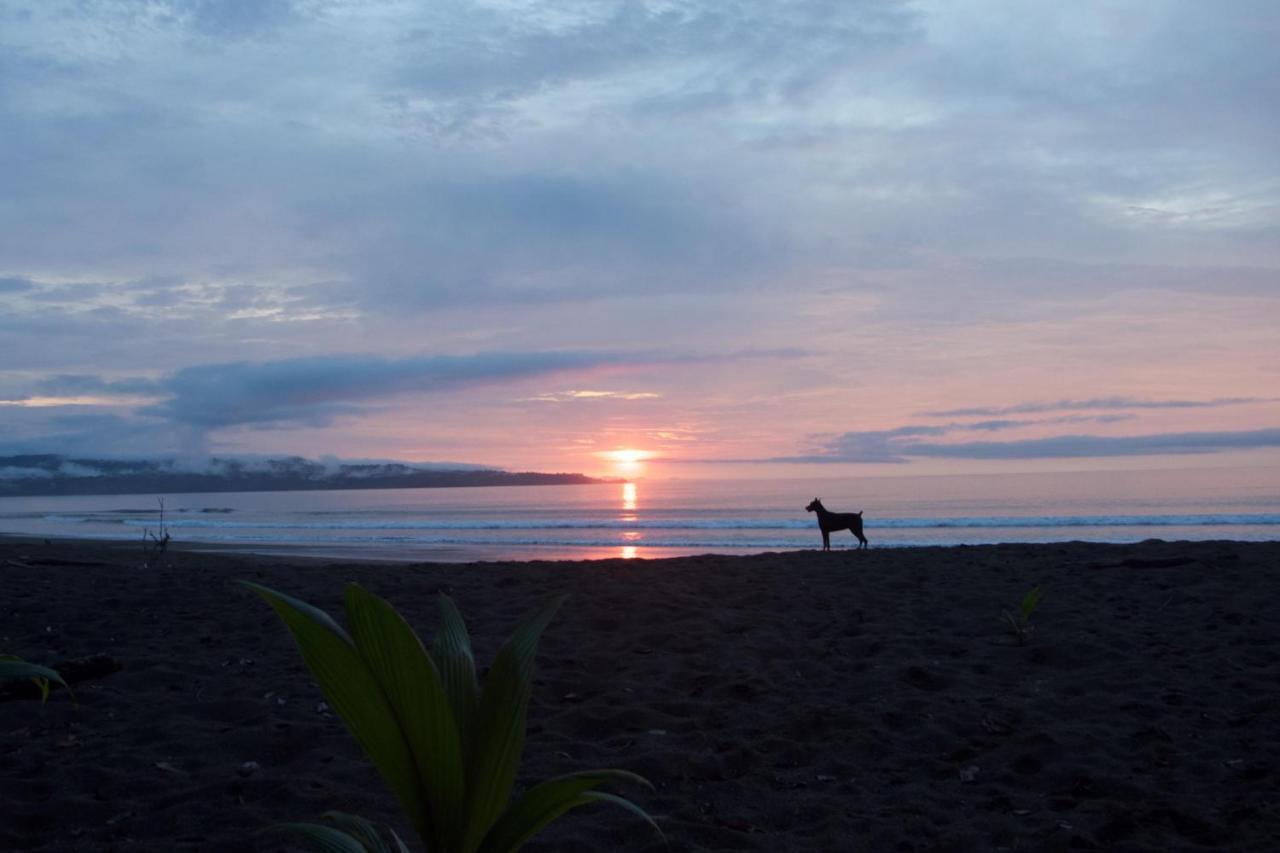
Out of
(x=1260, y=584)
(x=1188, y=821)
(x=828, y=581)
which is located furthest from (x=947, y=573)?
(x=1188, y=821)

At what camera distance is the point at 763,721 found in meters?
4.39

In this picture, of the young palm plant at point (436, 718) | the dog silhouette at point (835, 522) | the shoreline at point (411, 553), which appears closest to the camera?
the young palm plant at point (436, 718)

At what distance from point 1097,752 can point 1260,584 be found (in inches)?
209

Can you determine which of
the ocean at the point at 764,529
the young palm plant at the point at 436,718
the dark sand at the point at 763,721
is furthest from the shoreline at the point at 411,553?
the young palm plant at the point at 436,718

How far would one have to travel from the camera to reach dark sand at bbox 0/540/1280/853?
319 centimetres

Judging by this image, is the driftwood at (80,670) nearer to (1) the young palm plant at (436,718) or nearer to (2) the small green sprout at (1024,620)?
(1) the young palm plant at (436,718)

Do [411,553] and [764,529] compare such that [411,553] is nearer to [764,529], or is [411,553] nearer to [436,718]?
[764,529]

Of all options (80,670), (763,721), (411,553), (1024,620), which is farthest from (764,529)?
(80,670)

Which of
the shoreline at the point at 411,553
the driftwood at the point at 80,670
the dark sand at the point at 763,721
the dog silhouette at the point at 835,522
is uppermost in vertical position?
the dog silhouette at the point at 835,522

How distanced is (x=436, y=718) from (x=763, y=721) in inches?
122

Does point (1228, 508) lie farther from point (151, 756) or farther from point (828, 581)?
point (151, 756)

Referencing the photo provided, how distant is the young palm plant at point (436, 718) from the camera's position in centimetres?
156

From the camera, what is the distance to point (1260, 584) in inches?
311

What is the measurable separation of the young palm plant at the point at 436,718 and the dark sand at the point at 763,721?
142 centimetres
